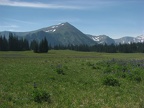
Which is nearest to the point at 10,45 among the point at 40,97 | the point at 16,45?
the point at 16,45

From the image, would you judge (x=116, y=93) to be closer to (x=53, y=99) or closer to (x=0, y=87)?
(x=53, y=99)

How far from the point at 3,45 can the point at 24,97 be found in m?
148

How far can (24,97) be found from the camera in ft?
46.4

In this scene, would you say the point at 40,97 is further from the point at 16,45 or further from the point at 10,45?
the point at 16,45

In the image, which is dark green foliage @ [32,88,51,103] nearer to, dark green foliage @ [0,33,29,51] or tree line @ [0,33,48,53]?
tree line @ [0,33,48,53]

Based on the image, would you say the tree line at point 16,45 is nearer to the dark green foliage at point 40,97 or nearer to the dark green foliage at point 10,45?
the dark green foliage at point 10,45

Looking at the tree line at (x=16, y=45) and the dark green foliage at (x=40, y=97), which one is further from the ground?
the tree line at (x=16, y=45)

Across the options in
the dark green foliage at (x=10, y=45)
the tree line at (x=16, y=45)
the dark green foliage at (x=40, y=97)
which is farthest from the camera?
the dark green foliage at (x=10, y=45)

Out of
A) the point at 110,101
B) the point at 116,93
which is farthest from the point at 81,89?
the point at 110,101

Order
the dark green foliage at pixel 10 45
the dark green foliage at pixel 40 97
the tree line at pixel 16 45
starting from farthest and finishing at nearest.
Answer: the dark green foliage at pixel 10 45 < the tree line at pixel 16 45 < the dark green foliage at pixel 40 97

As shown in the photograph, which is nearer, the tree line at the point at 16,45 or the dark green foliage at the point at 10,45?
the tree line at the point at 16,45

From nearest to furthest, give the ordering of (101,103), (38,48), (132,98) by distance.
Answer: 1. (101,103)
2. (132,98)
3. (38,48)

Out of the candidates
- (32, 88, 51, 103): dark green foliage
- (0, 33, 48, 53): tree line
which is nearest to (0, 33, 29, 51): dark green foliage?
(0, 33, 48, 53): tree line

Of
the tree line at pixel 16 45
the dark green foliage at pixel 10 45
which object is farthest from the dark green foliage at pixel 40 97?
the dark green foliage at pixel 10 45
